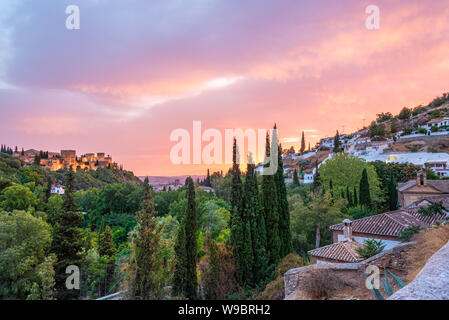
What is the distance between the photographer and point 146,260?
28.6 ft

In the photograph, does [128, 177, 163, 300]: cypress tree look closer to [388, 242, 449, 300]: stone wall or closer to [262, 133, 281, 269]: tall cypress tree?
[262, 133, 281, 269]: tall cypress tree

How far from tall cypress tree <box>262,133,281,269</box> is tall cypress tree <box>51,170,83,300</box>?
10634 mm

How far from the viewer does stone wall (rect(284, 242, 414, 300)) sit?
622cm

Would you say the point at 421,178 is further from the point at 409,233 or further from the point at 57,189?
the point at 57,189

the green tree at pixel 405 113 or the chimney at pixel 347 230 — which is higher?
the green tree at pixel 405 113

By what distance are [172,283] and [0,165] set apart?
62195mm

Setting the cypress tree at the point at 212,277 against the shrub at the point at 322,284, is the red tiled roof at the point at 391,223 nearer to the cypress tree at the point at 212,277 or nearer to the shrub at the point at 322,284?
the shrub at the point at 322,284

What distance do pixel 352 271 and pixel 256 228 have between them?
755cm

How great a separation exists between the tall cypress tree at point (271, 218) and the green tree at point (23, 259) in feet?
36.9

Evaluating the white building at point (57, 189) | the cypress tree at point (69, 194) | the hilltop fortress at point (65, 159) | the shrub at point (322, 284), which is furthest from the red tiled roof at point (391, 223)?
the hilltop fortress at point (65, 159)

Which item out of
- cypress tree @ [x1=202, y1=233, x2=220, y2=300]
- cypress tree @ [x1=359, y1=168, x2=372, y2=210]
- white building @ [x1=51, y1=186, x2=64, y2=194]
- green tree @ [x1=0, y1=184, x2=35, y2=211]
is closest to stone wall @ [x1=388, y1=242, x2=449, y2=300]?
cypress tree @ [x1=202, y1=233, x2=220, y2=300]

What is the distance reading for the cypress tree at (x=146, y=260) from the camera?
27.2 ft

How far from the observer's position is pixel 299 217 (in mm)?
20250

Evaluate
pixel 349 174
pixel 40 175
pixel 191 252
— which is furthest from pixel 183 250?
pixel 40 175
